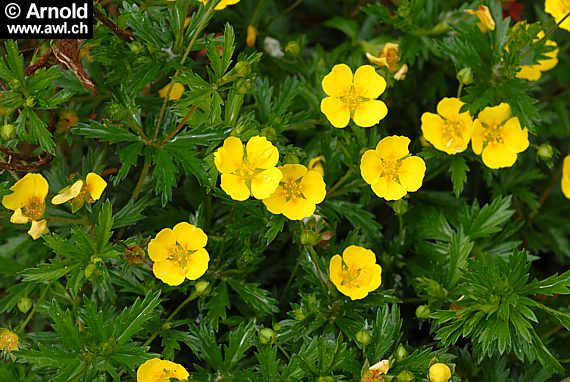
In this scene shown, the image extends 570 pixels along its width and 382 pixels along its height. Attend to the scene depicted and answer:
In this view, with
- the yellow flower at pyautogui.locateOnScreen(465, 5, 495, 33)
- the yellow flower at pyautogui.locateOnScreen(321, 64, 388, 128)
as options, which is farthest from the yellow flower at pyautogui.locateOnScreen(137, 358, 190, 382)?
the yellow flower at pyautogui.locateOnScreen(465, 5, 495, 33)

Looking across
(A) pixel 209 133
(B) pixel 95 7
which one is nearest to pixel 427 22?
(A) pixel 209 133

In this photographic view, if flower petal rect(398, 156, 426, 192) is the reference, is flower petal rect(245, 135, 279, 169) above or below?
above

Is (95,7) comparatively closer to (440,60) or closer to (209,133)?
(209,133)

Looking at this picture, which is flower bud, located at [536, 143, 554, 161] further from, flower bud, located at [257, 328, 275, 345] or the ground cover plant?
flower bud, located at [257, 328, 275, 345]

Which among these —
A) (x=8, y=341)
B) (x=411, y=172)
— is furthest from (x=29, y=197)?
Answer: (x=411, y=172)

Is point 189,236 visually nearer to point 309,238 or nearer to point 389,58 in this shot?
point 309,238

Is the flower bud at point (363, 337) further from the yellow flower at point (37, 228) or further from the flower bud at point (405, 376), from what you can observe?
the yellow flower at point (37, 228)

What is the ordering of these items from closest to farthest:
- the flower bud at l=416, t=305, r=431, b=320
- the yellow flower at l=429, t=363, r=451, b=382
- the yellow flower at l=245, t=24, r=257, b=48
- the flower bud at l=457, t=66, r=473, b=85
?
the yellow flower at l=429, t=363, r=451, b=382 < the flower bud at l=416, t=305, r=431, b=320 < the flower bud at l=457, t=66, r=473, b=85 < the yellow flower at l=245, t=24, r=257, b=48
